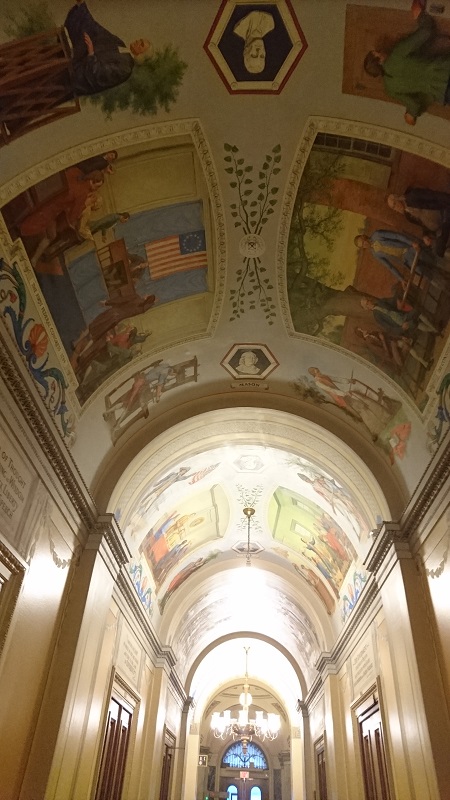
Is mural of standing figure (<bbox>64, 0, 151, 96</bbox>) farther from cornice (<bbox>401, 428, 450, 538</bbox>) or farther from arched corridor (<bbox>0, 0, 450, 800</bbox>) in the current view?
cornice (<bbox>401, 428, 450, 538</bbox>)

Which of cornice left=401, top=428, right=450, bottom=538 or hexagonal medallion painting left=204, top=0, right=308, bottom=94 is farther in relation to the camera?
cornice left=401, top=428, right=450, bottom=538

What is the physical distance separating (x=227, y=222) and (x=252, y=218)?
33 centimetres

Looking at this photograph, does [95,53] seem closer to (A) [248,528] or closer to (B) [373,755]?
Result: (A) [248,528]

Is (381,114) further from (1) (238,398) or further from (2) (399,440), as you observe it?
(1) (238,398)

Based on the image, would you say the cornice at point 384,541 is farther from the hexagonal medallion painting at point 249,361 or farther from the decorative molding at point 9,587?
the decorative molding at point 9,587

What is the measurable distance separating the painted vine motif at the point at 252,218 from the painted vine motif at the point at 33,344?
9.06 feet

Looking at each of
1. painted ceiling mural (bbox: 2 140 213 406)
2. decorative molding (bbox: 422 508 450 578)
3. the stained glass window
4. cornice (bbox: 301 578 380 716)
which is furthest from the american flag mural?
the stained glass window

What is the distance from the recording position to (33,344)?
657 cm

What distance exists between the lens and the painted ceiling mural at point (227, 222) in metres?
5.12

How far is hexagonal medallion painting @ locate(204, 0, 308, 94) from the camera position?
506 centimetres

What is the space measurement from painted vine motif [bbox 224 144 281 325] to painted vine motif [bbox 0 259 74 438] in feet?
9.06

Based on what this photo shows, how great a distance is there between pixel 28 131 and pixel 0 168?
0.46m

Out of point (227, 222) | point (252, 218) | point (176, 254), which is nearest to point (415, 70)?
point (252, 218)

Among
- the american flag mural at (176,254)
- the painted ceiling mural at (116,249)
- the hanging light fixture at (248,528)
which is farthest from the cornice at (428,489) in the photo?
the hanging light fixture at (248,528)
